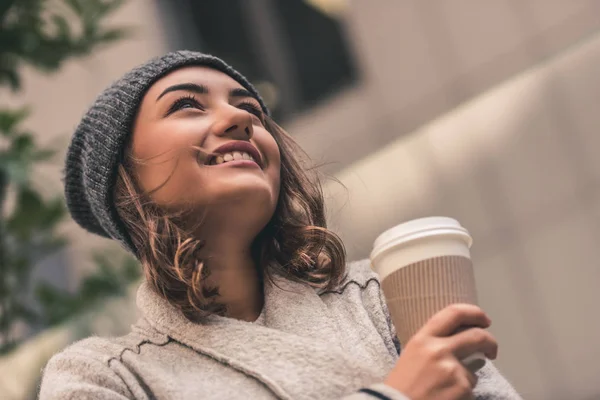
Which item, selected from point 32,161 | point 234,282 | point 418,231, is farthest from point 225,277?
point 32,161

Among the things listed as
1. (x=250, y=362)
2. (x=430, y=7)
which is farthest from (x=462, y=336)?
(x=430, y=7)

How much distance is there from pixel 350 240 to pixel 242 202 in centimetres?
133

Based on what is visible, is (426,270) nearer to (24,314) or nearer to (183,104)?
(183,104)

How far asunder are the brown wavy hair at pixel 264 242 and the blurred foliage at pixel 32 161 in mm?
1267

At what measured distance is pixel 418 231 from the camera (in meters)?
0.76

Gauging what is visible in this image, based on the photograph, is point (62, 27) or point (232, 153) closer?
point (232, 153)

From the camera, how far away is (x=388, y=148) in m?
2.74

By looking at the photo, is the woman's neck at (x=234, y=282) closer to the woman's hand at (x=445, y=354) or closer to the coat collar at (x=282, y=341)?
the coat collar at (x=282, y=341)

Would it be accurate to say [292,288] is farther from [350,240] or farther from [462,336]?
[350,240]

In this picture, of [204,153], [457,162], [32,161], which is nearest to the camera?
[204,153]

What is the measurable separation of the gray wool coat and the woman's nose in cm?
27

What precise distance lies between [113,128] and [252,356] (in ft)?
1.68

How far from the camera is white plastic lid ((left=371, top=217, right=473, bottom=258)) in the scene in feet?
2.49

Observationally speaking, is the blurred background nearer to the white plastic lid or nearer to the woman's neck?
the woman's neck
